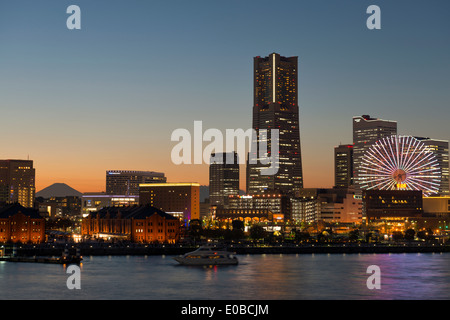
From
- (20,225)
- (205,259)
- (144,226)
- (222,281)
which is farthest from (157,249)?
(222,281)

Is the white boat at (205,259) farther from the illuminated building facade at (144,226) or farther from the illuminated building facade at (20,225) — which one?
the illuminated building facade at (20,225)

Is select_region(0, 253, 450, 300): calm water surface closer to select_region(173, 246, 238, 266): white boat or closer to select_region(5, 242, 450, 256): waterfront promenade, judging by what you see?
select_region(173, 246, 238, 266): white boat

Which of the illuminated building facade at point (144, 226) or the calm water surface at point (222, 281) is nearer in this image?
the calm water surface at point (222, 281)

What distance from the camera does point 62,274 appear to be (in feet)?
326

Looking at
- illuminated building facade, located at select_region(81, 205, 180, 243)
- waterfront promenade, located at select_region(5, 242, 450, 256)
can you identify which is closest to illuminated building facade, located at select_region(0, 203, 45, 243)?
waterfront promenade, located at select_region(5, 242, 450, 256)

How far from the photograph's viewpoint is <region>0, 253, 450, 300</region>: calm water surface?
79750mm

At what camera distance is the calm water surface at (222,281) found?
79.8m

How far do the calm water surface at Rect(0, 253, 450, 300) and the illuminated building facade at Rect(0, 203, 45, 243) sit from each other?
1466 inches

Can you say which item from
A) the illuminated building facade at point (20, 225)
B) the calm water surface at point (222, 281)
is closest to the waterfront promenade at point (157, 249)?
the illuminated building facade at point (20, 225)

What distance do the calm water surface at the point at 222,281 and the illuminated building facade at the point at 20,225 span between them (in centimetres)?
3724

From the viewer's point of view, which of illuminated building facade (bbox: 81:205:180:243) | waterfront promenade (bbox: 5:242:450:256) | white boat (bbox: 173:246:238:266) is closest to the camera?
white boat (bbox: 173:246:238:266)

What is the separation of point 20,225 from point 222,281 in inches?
3097

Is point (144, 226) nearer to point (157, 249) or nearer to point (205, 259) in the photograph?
point (157, 249)

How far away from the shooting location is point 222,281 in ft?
305
